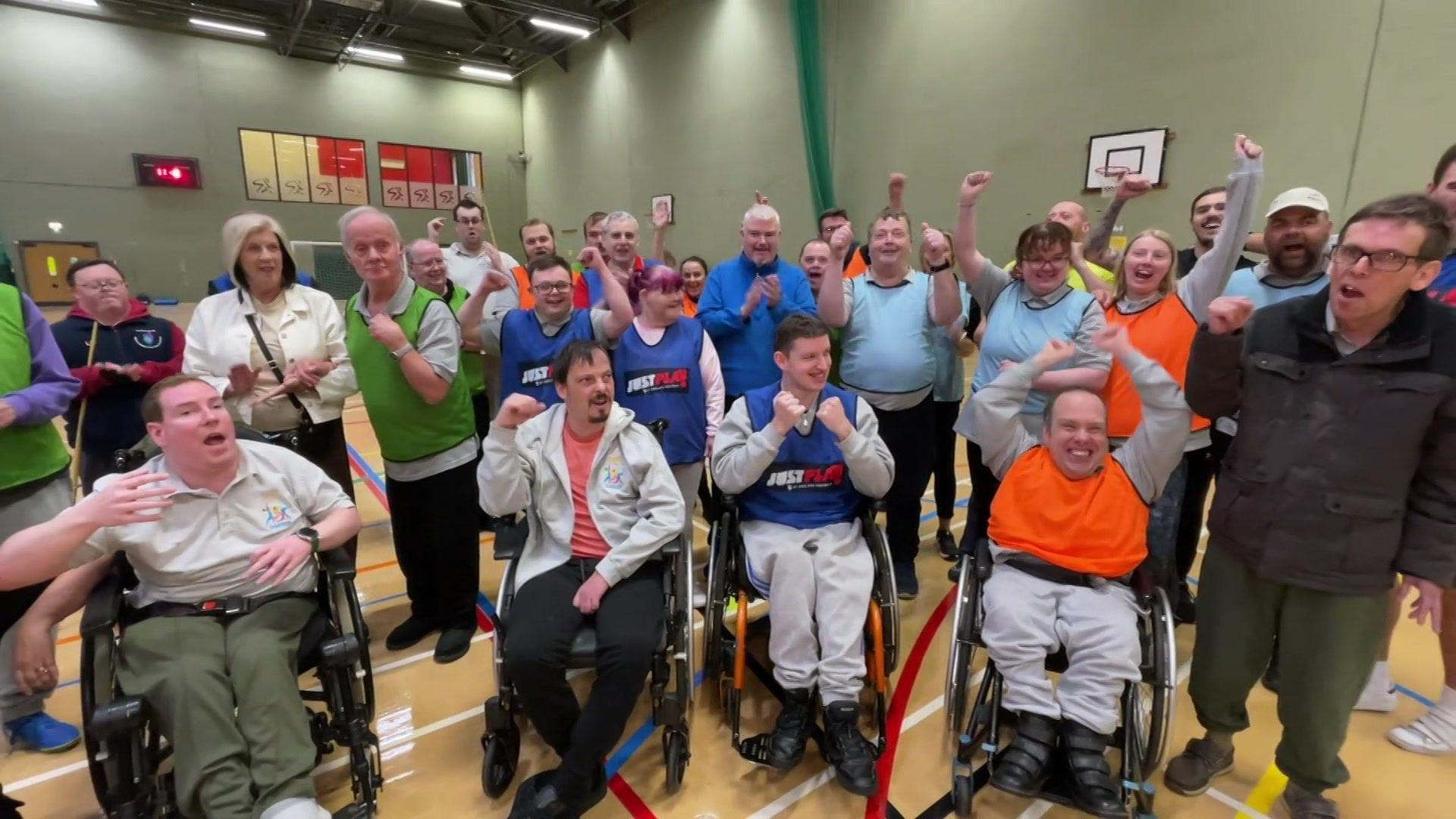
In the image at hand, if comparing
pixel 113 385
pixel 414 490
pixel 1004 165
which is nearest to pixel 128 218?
pixel 113 385

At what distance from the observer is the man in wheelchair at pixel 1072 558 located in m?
1.68

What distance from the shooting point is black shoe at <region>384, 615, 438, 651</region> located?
8.55ft

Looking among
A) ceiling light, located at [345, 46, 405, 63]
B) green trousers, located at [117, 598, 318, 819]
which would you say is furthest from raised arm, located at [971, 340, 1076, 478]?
ceiling light, located at [345, 46, 405, 63]

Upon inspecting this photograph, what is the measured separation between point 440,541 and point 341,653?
882 mm

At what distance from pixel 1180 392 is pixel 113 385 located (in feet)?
11.7

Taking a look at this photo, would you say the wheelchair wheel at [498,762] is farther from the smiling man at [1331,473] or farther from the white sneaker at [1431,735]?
the white sneaker at [1431,735]

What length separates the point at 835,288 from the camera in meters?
2.65

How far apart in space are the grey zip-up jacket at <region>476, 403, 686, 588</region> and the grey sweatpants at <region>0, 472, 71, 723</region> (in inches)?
49.2

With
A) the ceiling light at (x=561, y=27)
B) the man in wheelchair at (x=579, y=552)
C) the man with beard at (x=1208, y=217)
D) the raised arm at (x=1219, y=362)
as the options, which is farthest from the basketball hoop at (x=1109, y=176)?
the ceiling light at (x=561, y=27)

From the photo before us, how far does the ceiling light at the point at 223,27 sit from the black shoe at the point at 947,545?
12296 millimetres

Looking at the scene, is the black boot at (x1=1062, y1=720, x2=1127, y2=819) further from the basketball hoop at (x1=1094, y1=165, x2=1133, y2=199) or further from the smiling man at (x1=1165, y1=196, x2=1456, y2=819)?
the basketball hoop at (x1=1094, y1=165, x2=1133, y2=199)

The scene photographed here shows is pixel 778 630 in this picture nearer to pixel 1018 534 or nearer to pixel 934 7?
pixel 1018 534

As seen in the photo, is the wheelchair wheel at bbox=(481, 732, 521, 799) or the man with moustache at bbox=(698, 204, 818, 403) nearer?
the wheelchair wheel at bbox=(481, 732, 521, 799)

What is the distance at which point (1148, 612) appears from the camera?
5.89 ft
